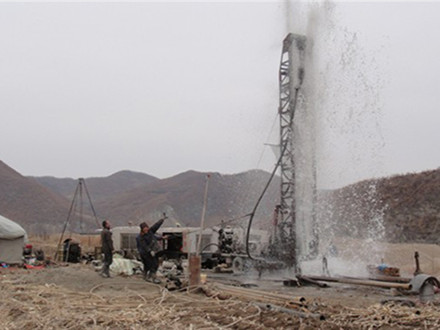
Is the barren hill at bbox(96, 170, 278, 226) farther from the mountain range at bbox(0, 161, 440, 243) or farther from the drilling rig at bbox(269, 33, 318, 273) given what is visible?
the drilling rig at bbox(269, 33, 318, 273)

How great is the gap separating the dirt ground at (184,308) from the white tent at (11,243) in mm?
7563

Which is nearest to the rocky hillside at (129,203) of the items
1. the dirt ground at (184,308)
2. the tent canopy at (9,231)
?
the tent canopy at (9,231)

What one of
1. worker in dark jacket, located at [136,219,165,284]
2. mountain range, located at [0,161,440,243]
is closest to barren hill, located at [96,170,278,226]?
mountain range, located at [0,161,440,243]

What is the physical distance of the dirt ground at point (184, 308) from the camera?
21.3 ft

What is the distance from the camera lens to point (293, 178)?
17.2m

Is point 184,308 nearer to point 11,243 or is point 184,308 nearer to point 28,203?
point 11,243

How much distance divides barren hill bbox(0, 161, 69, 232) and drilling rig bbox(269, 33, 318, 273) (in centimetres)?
→ 4214

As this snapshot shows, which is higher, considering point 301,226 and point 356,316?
point 301,226

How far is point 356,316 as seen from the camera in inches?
261

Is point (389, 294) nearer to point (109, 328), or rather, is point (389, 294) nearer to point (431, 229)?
point (109, 328)

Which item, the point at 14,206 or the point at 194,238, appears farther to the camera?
the point at 14,206

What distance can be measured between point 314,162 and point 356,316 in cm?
1062

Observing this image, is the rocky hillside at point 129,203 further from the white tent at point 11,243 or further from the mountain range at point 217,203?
the white tent at point 11,243

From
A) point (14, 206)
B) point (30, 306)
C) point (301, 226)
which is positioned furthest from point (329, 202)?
point (14, 206)
